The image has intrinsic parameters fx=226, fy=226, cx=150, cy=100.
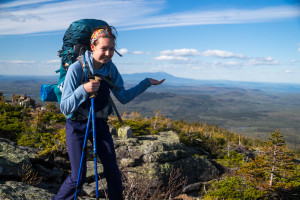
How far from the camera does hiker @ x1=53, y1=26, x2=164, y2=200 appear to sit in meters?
2.42

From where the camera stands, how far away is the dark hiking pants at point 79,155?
8.61 ft

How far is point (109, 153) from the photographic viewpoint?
2705 millimetres

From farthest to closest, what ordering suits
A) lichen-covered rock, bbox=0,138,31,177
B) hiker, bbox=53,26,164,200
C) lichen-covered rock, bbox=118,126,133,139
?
lichen-covered rock, bbox=118,126,133,139 → lichen-covered rock, bbox=0,138,31,177 → hiker, bbox=53,26,164,200

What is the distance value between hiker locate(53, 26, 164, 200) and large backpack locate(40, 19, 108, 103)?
222mm

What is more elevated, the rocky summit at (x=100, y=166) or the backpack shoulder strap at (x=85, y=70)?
the backpack shoulder strap at (x=85, y=70)

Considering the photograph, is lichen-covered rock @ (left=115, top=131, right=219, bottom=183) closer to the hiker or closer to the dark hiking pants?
the dark hiking pants

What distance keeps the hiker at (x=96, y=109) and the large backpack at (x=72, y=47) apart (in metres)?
0.22

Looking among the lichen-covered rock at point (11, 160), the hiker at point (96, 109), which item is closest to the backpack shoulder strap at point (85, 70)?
the hiker at point (96, 109)

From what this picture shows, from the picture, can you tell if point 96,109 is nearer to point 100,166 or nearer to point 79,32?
point 79,32

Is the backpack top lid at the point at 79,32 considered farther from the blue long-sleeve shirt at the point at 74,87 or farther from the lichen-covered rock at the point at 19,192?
the lichen-covered rock at the point at 19,192

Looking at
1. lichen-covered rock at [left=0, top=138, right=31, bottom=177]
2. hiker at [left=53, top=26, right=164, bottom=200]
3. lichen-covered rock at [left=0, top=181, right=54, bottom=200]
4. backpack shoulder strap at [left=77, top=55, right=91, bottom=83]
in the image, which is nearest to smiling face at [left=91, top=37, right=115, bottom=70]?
hiker at [left=53, top=26, right=164, bottom=200]

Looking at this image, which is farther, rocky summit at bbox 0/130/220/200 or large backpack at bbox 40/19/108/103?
rocky summit at bbox 0/130/220/200

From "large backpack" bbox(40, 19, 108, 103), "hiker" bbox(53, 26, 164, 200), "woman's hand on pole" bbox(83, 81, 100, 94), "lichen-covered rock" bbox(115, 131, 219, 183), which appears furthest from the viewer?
"lichen-covered rock" bbox(115, 131, 219, 183)

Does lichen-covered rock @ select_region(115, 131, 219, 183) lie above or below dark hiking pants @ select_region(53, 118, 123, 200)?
below
